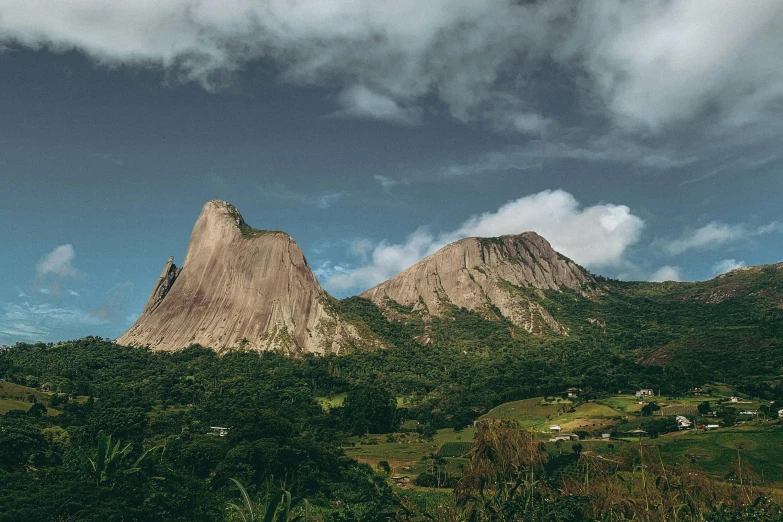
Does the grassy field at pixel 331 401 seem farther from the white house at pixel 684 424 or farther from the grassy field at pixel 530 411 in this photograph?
the white house at pixel 684 424

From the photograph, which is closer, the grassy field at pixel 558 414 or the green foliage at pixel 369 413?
the grassy field at pixel 558 414

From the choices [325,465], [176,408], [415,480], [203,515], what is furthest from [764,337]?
[203,515]

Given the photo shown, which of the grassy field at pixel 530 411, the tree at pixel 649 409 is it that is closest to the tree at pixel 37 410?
the grassy field at pixel 530 411

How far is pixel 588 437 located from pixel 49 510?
89.3 m

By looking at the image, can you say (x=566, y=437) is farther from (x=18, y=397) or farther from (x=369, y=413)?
(x=18, y=397)

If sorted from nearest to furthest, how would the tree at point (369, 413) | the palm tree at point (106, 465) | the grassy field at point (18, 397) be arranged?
1. the palm tree at point (106, 465)
2. the grassy field at point (18, 397)
3. the tree at point (369, 413)

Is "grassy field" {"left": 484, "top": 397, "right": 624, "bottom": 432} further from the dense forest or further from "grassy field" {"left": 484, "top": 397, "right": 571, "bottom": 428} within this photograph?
the dense forest

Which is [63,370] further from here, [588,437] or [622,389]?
[622,389]

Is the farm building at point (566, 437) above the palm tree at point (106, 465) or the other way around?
the other way around

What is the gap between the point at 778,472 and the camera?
65938 millimetres

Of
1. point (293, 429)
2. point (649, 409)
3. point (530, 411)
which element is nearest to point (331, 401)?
point (530, 411)

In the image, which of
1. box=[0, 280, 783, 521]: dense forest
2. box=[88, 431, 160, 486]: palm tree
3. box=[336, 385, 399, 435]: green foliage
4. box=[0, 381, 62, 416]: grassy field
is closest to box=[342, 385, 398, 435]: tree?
box=[336, 385, 399, 435]: green foliage

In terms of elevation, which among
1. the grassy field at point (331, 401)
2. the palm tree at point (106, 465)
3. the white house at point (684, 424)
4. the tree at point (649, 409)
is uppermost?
the grassy field at point (331, 401)

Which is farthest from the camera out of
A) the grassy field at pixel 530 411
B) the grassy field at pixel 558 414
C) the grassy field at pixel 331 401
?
the grassy field at pixel 331 401
